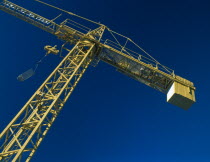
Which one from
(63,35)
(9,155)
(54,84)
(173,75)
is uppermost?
(173,75)

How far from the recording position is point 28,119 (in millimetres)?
14211

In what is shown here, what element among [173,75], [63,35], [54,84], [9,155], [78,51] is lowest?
[9,155]

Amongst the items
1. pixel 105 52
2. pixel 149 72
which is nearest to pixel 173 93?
pixel 149 72

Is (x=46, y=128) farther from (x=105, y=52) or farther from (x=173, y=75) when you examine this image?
(x=173, y=75)

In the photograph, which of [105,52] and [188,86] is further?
[105,52]

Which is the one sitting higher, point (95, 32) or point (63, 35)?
point (95, 32)

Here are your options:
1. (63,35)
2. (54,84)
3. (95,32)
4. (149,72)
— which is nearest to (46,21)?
(63,35)

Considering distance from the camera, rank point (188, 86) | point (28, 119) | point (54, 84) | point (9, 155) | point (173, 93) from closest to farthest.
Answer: point (9, 155), point (28, 119), point (54, 84), point (173, 93), point (188, 86)

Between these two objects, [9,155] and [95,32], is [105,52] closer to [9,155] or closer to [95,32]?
[95,32]

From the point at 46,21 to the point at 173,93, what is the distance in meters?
16.7

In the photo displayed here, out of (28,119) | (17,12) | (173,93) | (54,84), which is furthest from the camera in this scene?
(17,12)

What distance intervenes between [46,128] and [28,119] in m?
1.44

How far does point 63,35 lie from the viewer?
23.2 meters

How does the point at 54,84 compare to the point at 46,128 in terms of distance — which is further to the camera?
the point at 54,84
